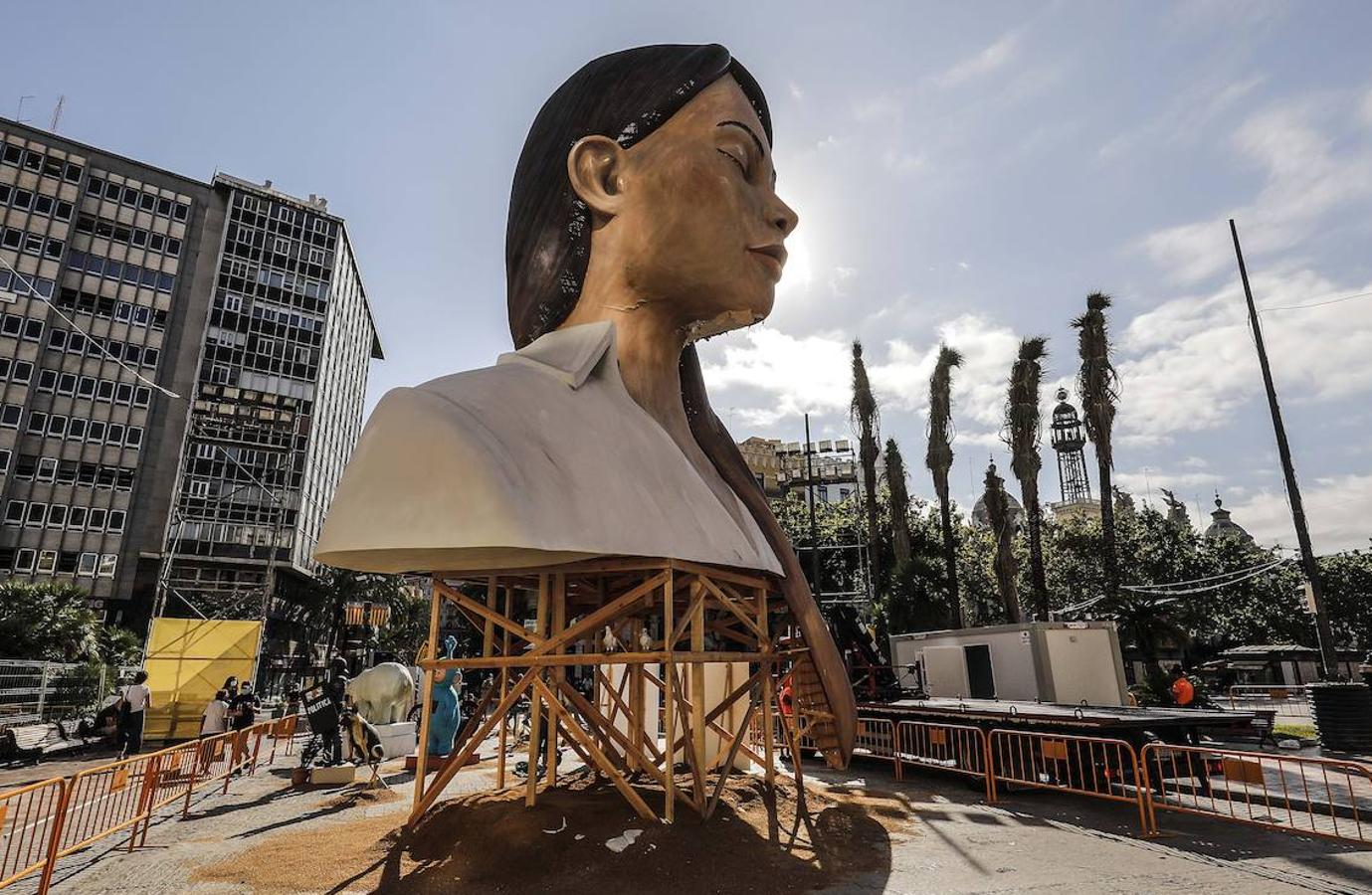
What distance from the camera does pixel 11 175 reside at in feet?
127

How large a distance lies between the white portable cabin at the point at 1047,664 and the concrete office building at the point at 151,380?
3258cm

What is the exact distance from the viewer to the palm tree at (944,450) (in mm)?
26703

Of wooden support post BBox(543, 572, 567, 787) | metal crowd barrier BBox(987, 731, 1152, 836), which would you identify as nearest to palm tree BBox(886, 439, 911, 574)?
metal crowd barrier BBox(987, 731, 1152, 836)

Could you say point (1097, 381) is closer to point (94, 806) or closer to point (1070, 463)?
point (94, 806)

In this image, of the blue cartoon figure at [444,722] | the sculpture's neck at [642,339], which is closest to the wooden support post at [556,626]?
the sculpture's neck at [642,339]

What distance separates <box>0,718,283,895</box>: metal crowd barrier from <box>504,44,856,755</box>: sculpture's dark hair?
5594 mm

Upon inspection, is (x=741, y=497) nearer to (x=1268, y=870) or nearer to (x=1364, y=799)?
(x=1268, y=870)

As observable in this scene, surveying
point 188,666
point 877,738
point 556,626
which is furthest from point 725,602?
point 188,666

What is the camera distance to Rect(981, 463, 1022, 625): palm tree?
2503 cm

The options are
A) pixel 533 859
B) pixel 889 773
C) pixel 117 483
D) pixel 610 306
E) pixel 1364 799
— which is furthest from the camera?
pixel 117 483

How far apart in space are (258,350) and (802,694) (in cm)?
4244

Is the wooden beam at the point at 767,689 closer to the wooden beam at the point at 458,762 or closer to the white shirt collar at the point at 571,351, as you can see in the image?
the wooden beam at the point at 458,762

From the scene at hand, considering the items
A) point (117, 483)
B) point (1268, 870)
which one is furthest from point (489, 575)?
point (117, 483)

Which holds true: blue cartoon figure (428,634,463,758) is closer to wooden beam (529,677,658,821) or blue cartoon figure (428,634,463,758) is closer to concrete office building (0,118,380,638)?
wooden beam (529,677,658,821)
